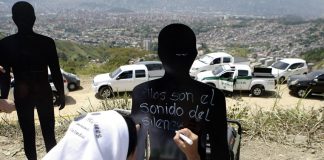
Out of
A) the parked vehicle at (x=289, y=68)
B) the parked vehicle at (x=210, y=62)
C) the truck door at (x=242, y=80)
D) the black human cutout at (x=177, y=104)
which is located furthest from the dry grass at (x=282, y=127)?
the parked vehicle at (x=289, y=68)

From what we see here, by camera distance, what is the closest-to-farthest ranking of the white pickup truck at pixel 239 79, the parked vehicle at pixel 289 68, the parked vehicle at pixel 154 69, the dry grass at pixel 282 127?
the dry grass at pixel 282 127 < the white pickup truck at pixel 239 79 < the parked vehicle at pixel 154 69 < the parked vehicle at pixel 289 68

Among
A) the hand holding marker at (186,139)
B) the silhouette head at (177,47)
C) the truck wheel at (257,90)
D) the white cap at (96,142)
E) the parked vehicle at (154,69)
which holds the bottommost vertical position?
the truck wheel at (257,90)

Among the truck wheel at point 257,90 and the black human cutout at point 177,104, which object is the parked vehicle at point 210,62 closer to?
the truck wheel at point 257,90

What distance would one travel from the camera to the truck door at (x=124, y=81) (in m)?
16.9

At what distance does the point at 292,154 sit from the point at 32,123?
10.9 ft

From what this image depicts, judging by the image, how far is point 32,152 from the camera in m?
4.09

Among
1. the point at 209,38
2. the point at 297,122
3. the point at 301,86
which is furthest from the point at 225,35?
the point at 297,122

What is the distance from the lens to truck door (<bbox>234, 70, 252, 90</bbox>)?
1722cm

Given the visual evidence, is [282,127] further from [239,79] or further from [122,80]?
[122,80]

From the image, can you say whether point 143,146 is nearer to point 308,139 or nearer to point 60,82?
point 60,82

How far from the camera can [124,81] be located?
55.6 ft

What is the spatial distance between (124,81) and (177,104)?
14757 mm

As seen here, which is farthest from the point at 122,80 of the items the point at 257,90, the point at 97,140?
the point at 97,140

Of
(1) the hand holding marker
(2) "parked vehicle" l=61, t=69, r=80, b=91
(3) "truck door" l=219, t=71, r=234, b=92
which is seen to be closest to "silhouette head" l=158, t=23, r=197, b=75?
(1) the hand holding marker
